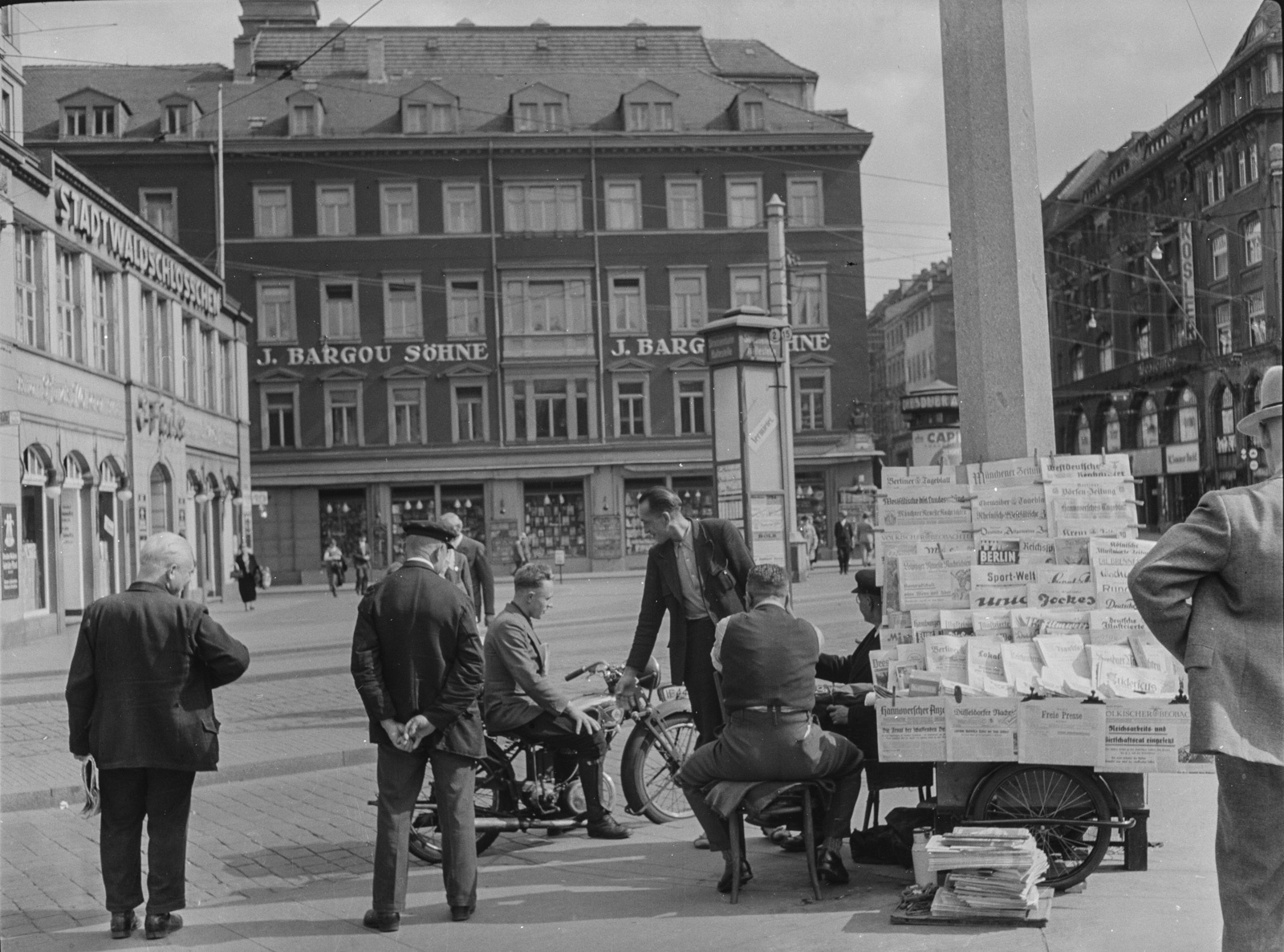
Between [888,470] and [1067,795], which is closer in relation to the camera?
[1067,795]

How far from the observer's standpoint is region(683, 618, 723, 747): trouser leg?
7.99 meters

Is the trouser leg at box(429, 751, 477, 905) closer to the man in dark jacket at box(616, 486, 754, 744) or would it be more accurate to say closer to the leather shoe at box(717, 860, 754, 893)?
the leather shoe at box(717, 860, 754, 893)

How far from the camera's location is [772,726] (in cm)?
646

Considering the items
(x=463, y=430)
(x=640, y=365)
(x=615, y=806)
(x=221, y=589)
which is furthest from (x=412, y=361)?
(x=615, y=806)

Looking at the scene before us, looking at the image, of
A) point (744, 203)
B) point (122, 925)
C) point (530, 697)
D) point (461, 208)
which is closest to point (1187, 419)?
point (744, 203)

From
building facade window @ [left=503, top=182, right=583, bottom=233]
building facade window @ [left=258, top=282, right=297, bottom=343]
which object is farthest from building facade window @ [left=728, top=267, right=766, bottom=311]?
building facade window @ [left=258, top=282, right=297, bottom=343]

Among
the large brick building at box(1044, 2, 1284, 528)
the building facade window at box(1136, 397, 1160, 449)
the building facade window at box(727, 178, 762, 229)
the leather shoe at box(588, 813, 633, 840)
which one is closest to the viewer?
the leather shoe at box(588, 813, 633, 840)

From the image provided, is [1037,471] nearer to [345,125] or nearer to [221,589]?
[221,589]

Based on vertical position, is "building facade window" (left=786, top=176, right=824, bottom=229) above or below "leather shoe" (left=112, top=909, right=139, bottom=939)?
above

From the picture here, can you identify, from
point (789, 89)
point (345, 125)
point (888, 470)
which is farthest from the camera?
point (789, 89)

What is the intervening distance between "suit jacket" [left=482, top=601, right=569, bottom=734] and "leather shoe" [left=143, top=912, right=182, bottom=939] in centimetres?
200

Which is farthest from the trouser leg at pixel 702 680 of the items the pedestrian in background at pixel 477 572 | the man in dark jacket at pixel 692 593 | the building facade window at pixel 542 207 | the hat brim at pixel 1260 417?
the building facade window at pixel 542 207

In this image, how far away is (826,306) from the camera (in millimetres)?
49969

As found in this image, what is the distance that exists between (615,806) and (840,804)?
8.47 ft
